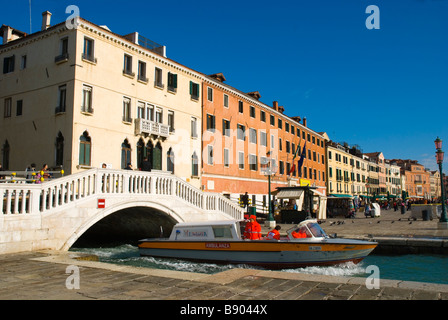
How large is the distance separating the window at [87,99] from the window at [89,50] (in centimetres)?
162

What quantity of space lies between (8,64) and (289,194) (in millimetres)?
20864

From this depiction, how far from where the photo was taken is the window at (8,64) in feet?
74.0

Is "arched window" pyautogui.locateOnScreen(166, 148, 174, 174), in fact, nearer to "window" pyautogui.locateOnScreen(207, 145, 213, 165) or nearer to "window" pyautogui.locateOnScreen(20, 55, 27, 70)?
"window" pyautogui.locateOnScreen(207, 145, 213, 165)

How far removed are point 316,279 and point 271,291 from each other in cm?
120

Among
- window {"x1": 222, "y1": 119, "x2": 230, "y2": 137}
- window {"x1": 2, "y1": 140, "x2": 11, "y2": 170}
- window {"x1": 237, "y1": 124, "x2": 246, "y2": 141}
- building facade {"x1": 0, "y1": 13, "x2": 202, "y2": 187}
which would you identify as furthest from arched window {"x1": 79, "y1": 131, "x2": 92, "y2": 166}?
window {"x1": 237, "y1": 124, "x2": 246, "y2": 141}

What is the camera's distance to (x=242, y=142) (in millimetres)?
34438

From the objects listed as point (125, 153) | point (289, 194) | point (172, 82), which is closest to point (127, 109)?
point (125, 153)

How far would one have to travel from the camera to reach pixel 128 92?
2269 cm

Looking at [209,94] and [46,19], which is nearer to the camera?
[46,19]

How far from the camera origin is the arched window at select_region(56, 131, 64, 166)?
63.7 feet

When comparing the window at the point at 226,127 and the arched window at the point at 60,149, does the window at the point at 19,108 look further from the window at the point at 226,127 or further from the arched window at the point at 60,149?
the window at the point at 226,127

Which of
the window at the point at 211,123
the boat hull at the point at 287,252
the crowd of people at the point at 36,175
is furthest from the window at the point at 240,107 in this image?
the boat hull at the point at 287,252

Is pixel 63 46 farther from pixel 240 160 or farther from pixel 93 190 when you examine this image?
pixel 240 160

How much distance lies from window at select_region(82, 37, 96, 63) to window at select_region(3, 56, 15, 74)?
579cm
